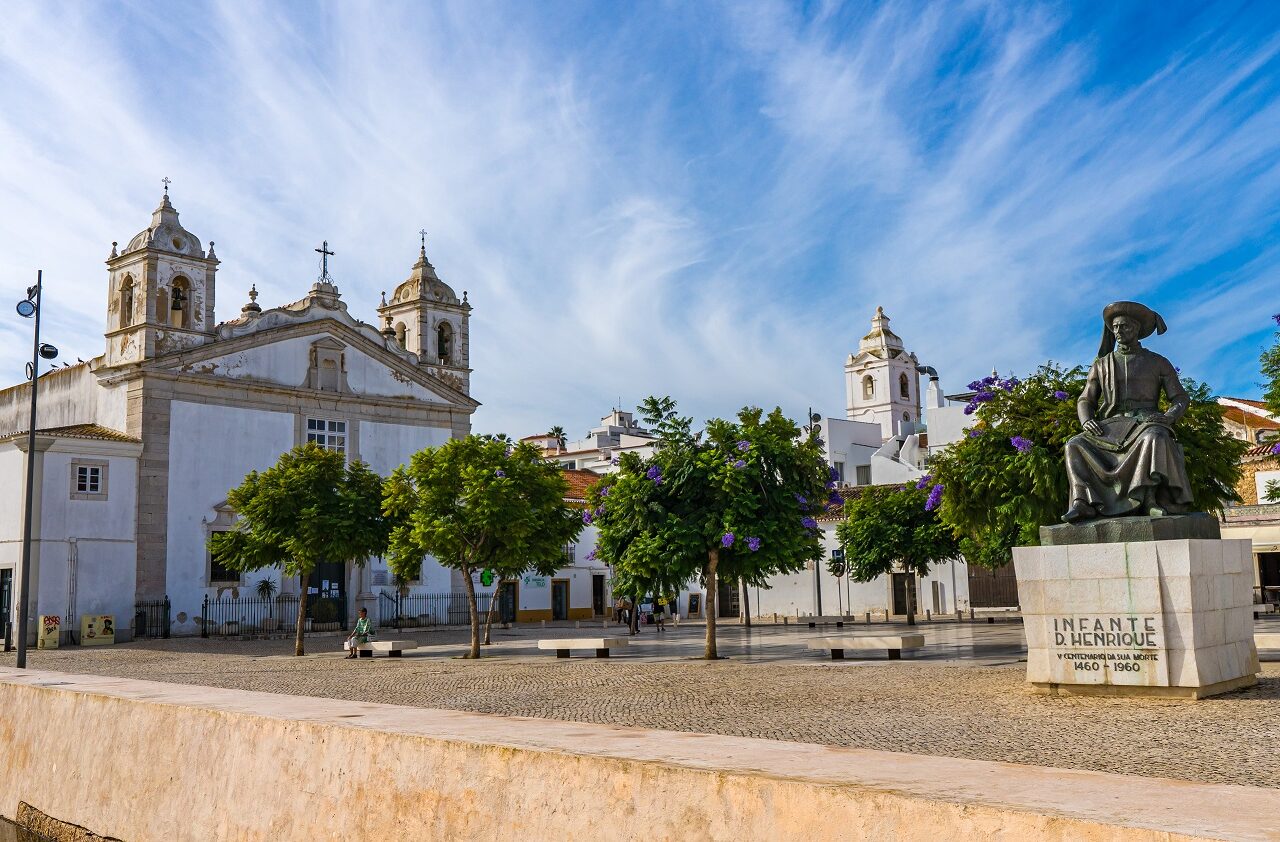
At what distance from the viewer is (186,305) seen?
39.4 meters

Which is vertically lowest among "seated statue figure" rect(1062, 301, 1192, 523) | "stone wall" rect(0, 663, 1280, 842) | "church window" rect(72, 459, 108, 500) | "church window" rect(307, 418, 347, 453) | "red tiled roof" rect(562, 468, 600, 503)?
"stone wall" rect(0, 663, 1280, 842)

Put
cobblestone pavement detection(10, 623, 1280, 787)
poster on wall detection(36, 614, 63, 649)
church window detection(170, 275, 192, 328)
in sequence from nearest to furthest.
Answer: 1. cobblestone pavement detection(10, 623, 1280, 787)
2. poster on wall detection(36, 614, 63, 649)
3. church window detection(170, 275, 192, 328)

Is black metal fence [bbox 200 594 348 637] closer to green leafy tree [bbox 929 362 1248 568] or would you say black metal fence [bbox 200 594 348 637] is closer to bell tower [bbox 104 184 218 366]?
bell tower [bbox 104 184 218 366]

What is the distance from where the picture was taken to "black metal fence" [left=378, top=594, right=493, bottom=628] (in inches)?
1651

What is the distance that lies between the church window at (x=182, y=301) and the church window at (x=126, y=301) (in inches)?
54.6

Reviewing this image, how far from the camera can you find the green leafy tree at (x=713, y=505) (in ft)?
69.5

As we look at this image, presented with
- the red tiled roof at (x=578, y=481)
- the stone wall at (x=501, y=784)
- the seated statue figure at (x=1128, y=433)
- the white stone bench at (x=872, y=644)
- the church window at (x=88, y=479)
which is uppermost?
the red tiled roof at (x=578, y=481)

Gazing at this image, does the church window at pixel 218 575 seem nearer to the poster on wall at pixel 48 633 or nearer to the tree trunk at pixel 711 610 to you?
the poster on wall at pixel 48 633

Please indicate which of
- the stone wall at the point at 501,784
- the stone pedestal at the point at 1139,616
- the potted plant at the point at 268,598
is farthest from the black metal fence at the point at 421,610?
the stone wall at the point at 501,784

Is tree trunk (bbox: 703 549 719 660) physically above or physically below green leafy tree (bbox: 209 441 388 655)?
below

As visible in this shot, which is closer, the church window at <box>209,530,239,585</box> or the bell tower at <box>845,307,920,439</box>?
the church window at <box>209,530,239,585</box>

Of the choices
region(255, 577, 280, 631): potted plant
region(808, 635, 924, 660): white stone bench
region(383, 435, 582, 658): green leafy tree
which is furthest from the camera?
region(255, 577, 280, 631): potted plant

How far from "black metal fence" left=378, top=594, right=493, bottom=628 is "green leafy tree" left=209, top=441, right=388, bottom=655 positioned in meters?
12.8

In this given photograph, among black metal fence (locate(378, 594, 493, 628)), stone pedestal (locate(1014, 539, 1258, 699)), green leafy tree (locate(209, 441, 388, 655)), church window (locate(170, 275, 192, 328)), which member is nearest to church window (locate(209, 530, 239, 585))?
black metal fence (locate(378, 594, 493, 628))
